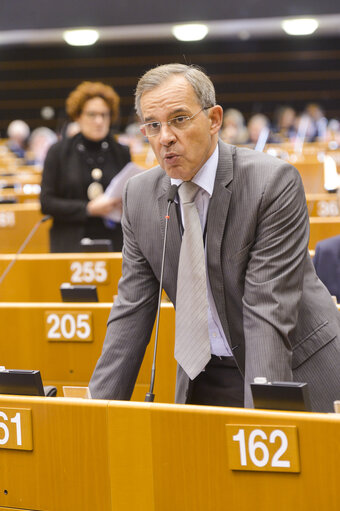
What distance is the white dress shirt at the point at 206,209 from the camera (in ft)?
5.15

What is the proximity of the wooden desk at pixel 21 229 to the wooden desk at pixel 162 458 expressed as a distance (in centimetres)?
395

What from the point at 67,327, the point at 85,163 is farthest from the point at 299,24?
the point at 67,327

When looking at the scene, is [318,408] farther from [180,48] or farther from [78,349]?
[180,48]

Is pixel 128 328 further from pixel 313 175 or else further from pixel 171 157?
pixel 313 175

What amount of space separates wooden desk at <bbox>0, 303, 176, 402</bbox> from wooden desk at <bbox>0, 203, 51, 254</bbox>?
8.50ft

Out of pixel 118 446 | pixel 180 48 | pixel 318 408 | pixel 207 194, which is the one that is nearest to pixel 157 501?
pixel 118 446

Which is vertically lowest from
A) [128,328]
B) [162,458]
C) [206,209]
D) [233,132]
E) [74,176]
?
[162,458]

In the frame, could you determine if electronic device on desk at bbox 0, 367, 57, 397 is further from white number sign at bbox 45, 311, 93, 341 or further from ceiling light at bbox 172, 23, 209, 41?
ceiling light at bbox 172, 23, 209, 41

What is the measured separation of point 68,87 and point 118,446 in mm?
14063

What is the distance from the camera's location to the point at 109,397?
62.8 inches

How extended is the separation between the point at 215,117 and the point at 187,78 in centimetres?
10

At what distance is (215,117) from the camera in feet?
5.08

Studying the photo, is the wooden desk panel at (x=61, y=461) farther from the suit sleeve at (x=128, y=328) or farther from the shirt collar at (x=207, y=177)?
the shirt collar at (x=207, y=177)

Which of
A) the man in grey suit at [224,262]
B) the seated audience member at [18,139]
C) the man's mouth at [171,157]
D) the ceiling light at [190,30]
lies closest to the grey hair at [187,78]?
the man in grey suit at [224,262]
